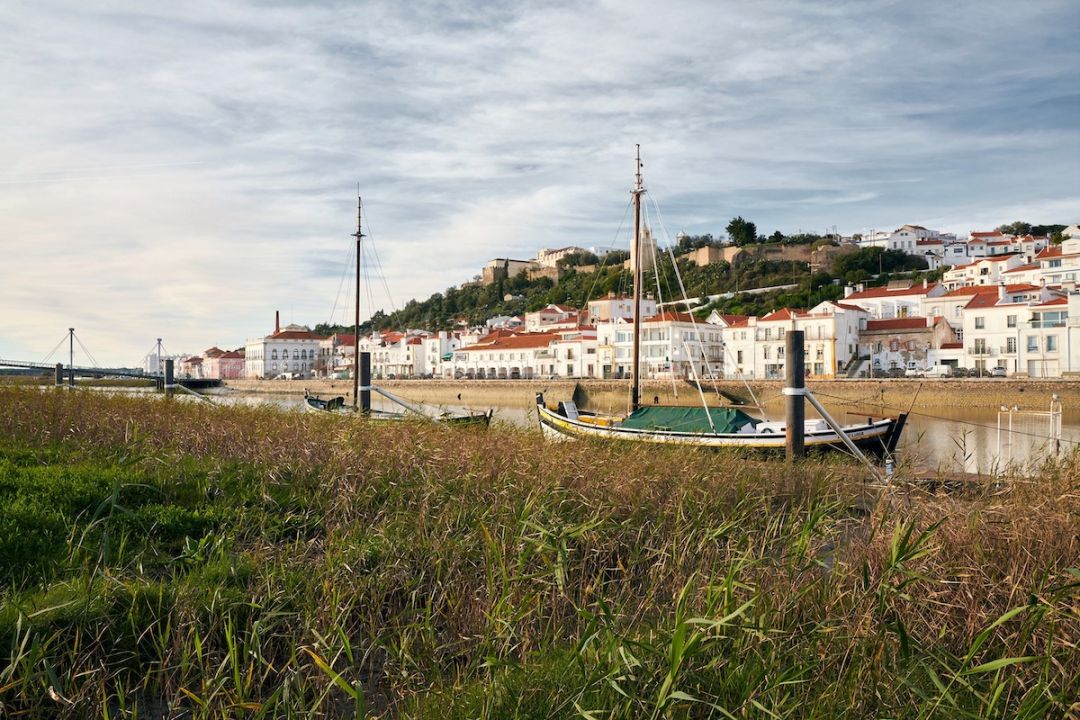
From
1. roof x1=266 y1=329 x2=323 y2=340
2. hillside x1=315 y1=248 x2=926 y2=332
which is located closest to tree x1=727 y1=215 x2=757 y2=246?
hillside x1=315 y1=248 x2=926 y2=332

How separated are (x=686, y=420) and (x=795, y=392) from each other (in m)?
6.86

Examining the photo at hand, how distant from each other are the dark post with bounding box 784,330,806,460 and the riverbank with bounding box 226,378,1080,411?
43.3 feet

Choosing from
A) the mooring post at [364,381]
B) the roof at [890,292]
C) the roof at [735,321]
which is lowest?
the mooring post at [364,381]

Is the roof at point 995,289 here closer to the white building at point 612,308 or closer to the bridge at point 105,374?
the white building at point 612,308

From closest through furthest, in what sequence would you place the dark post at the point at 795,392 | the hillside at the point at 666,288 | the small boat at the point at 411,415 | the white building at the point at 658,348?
the dark post at the point at 795,392, the small boat at the point at 411,415, the white building at the point at 658,348, the hillside at the point at 666,288

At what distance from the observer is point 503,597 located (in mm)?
3928

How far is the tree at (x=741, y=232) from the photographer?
103 meters

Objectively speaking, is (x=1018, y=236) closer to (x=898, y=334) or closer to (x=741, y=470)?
(x=898, y=334)

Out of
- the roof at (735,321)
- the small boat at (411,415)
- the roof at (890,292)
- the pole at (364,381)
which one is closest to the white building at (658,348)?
the roof at (735,321)

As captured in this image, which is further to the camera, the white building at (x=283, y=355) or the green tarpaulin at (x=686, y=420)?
the white building at (x=283, y=355)

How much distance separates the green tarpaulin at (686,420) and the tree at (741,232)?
293 feet

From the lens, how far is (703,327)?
60031 mm

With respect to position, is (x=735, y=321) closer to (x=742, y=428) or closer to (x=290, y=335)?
(x=742, y=428)

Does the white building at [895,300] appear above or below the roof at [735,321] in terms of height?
above
